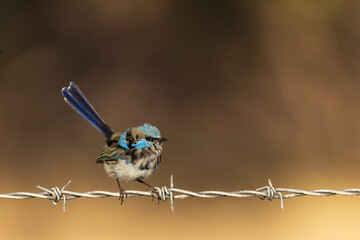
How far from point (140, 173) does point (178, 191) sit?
0.40m

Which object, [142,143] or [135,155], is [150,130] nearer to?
[142,143]

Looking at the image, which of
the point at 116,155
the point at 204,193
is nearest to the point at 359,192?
the point at 204,193

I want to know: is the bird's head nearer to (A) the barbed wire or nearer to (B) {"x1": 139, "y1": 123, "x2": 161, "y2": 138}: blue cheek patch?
(B) {"x1": 139, "y1": 123, "x2": 161, "y2": 138}: blue cheek patch

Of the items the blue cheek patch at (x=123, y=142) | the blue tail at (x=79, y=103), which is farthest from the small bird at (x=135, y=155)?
the blue tail at (x=79, y=103)

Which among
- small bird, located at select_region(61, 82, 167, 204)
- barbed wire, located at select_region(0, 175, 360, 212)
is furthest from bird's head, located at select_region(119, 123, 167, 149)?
barbed wire, located at select_region(0, 175, 360, 212)

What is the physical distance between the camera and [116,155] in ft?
10.5

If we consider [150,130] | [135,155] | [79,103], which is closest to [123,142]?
[135,155]

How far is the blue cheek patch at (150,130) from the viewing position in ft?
10.1

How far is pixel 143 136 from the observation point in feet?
10.2

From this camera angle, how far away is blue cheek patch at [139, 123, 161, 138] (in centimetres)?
307

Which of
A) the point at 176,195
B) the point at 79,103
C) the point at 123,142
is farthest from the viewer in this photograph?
the point at 79,103

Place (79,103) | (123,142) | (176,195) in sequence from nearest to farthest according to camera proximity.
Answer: (176,195) < (123,142) < (79,103)

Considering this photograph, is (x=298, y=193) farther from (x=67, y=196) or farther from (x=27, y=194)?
(x=27, y=194)

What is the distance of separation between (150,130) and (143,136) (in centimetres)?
8
